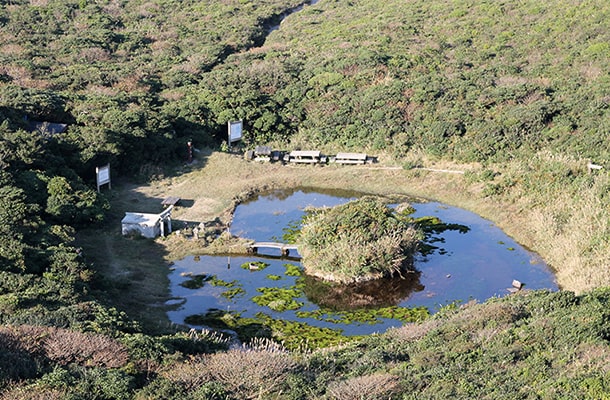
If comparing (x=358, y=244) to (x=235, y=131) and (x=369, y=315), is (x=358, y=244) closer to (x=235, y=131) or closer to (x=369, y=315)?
(x=369, y=315)

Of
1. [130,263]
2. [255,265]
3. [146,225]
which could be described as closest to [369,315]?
[255,265]

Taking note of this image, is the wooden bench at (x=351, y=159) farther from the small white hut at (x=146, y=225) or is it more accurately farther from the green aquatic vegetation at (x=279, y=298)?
the green aquatic vegetation at (x=279, y=298)

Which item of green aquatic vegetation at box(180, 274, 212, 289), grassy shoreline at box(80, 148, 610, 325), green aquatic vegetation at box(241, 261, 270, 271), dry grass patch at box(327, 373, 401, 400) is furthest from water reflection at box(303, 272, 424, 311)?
dry grass patch at box(327, 373, 401, 400)

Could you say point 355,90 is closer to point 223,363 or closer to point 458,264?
point 458,264

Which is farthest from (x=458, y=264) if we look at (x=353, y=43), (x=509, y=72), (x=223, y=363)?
(x=353, y=43)

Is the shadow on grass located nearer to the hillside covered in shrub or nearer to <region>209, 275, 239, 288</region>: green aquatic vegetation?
the hillside covered in shrub
